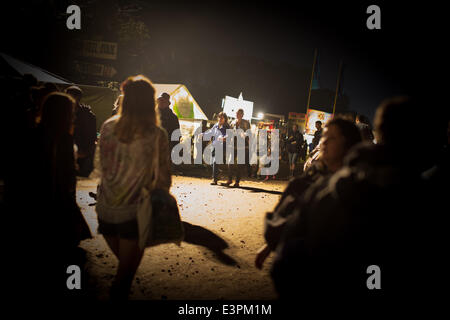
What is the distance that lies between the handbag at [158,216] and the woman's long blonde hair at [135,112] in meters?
0.26

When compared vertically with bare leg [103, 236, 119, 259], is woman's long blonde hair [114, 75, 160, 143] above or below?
above

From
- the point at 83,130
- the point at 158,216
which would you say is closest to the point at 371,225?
the point at 158,216

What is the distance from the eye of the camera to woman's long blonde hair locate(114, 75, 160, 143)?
250 centimetres

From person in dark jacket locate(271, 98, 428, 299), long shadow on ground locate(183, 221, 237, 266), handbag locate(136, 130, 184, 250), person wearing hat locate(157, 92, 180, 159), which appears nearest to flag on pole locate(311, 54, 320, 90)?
person wearing hat locate(157, 92, 180, 159)

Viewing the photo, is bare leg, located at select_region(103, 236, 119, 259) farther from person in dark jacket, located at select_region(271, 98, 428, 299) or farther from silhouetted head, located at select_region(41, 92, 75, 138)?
person in dark jacket, located at select_region(271, 98, 428, 299)

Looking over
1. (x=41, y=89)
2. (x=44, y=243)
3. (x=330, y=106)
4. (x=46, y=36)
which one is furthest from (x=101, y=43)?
(x=330, y=106)

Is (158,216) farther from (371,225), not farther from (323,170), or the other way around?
(371,225)

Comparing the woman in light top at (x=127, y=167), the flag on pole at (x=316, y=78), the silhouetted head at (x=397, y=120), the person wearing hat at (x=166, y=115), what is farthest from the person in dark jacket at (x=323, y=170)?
the flag on pole at (x=316, y=78)

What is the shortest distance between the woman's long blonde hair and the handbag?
26 cm

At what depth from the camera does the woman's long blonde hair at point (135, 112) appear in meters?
2.50

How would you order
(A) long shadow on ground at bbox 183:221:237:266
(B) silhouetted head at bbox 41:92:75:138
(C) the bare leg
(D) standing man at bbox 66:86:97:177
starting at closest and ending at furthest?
1. (C) the bare leg
2. (B) silhouetted head at bbox 41:92:75:138
3. (A) long shadow on ground at bbox 183:221:237:266
4. (D) standing man at bbox 66:86:97:177

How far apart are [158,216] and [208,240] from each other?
9.76ft

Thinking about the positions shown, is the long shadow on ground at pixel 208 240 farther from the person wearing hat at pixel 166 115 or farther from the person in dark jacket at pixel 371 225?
the person in dark jacket at pixel 371 225

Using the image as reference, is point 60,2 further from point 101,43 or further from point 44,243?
point 44,243
